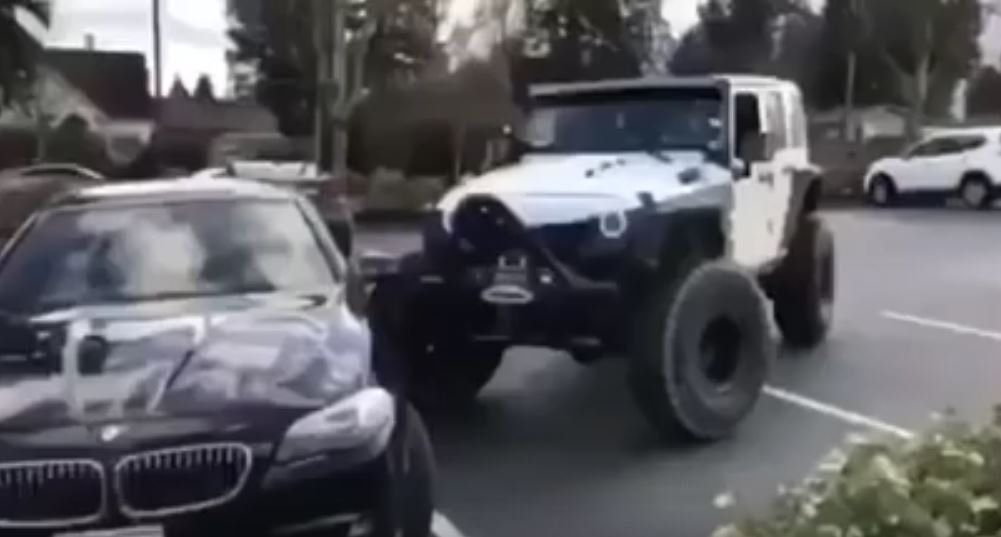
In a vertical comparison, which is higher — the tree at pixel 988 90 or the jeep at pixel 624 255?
the tree at pixel 988 90

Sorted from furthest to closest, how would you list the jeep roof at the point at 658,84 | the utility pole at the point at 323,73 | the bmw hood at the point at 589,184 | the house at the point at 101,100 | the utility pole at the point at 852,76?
the utility pole at the point at 852,76, the house at the point at 101,100, the utility pole at the point at 323,73, the jeep roof at the point at 658,84, the bmw hood at the point at 589,184

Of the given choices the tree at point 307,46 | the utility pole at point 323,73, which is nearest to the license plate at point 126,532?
the utility pole at point 323,73

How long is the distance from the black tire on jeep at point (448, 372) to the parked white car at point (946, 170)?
23159 mm

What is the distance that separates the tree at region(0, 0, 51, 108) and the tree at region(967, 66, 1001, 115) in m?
28.1

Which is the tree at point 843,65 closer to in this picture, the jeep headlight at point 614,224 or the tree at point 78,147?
the tree at point 78,147

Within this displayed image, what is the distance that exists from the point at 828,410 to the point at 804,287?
2.37m

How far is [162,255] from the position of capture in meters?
7.22

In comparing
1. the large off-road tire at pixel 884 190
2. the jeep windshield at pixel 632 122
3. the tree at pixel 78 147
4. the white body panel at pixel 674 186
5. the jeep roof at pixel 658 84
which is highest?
Result: the jeep roof at pixel 658 84

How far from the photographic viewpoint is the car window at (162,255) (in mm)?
6973

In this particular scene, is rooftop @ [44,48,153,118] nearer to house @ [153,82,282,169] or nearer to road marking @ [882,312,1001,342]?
house @ [153,82,282,169]

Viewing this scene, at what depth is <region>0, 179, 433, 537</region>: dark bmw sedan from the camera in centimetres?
542

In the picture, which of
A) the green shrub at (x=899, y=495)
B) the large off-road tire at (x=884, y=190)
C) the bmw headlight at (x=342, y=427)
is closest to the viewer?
the green shrub at (x=899, y=495)

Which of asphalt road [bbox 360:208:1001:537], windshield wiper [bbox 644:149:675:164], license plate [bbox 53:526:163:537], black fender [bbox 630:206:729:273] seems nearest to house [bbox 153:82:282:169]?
asphalt road [bbox 360:208:1001:537]

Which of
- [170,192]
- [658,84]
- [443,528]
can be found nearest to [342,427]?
[443,528]
